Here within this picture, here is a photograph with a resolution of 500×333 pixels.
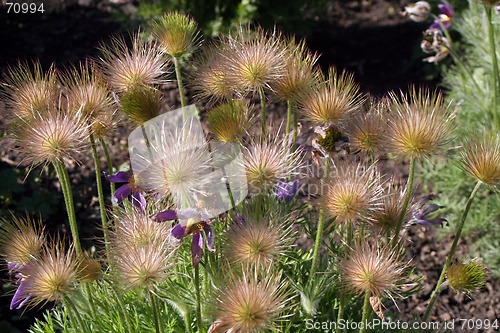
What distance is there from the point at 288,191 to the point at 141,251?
1.69 feet


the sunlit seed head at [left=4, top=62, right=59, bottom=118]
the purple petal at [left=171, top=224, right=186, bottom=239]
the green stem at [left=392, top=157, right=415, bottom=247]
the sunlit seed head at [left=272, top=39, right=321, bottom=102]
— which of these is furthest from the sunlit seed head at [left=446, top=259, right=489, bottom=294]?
the sunlit seed head at [left=4, top=62, right=59, bottom=118]

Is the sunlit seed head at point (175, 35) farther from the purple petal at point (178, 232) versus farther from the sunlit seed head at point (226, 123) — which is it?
the purple petal at point (178, 232)

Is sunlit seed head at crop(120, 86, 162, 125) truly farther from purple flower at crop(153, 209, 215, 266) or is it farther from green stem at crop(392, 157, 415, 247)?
green stem at crop(392, 157, 415, 247)

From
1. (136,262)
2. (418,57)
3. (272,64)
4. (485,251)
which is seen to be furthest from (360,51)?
(136,262)

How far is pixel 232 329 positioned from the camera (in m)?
1.54

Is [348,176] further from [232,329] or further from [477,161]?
[232,329]

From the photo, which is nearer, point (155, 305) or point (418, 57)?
point (155, 305)

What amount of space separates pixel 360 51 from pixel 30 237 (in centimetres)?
455

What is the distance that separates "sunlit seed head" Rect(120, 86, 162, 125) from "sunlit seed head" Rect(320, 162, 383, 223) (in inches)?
19.6

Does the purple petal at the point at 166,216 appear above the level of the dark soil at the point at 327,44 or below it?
above

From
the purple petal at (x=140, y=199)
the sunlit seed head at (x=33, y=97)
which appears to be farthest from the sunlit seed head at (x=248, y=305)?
the sunlit seed head at (x=33, y=97)

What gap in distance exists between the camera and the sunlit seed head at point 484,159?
5.46 feet

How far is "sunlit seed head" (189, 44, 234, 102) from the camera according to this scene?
1.89m

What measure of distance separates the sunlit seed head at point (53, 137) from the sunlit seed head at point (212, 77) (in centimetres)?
39
